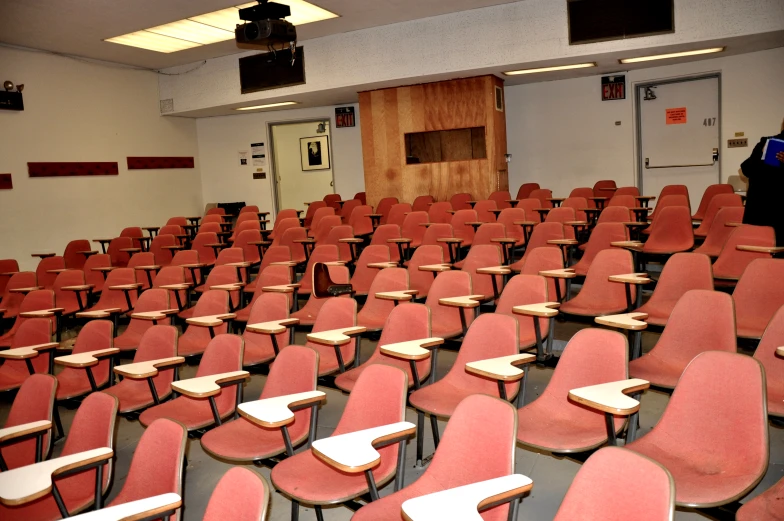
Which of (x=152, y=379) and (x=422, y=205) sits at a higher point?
(x=422, y=205)

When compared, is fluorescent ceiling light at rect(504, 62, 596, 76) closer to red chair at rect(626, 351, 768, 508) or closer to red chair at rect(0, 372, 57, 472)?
red chair at rect(626, 351, 768, 508)

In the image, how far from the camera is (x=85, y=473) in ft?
9.46

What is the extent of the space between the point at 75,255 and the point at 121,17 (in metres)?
3.03

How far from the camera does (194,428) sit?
3.26m

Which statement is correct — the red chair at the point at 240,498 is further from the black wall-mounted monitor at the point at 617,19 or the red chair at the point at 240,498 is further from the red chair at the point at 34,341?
the black wall-mounted monitor at the point at 617,19

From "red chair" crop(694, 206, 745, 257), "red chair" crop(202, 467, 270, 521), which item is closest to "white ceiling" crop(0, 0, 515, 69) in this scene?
"red chair" crop(694, 206, 745, 257)

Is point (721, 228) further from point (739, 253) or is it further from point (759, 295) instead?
point (759, 295)

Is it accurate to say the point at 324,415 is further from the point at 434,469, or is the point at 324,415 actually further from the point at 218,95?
the point at 218,95

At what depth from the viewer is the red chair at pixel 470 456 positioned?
211cm

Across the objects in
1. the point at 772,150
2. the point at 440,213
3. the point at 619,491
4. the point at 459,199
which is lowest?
the point at 619,491

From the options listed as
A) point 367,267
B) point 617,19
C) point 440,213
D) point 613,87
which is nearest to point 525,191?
point 440,213

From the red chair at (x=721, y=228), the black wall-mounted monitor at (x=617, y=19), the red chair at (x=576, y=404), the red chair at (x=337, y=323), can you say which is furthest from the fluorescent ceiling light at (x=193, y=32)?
the red chair at (x=576, y=404)

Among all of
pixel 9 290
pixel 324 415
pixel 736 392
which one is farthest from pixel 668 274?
pixel 9 290

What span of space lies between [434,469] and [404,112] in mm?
8206
